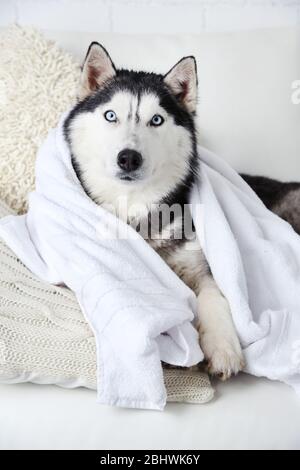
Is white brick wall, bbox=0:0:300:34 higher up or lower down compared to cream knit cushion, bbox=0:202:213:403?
higher up

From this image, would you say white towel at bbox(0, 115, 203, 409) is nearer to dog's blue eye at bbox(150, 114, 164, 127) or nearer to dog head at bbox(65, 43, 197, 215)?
dog head at bbox(65, 43, 197, 215)

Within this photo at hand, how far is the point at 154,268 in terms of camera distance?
4.30ft

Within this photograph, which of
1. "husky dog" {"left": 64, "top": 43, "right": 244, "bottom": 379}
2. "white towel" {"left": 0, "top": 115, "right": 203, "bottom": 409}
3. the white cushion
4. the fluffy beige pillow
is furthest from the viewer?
the white cushion

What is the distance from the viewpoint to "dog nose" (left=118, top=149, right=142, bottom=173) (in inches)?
49.5

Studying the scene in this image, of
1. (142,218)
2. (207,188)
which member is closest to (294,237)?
(207,188)

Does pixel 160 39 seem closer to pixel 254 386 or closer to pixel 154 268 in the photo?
pixel 154 268

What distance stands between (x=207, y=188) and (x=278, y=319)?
1.28ft

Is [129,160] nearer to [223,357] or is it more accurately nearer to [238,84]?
[223,357]

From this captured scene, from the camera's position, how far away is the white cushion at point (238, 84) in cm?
185

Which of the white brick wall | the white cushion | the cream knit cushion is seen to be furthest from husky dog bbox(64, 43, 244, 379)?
the white brick wall

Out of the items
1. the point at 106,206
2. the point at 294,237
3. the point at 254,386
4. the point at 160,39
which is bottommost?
the point at 254,386

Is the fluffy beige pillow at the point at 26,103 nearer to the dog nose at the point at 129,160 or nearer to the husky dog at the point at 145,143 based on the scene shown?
the husky dog at the point at 145,143

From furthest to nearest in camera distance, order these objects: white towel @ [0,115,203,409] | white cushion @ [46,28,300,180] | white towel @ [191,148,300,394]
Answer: white cushion @ [46,28,300,180], white towel @ [191,148,300,394], white towel @ [0,115,203,409]

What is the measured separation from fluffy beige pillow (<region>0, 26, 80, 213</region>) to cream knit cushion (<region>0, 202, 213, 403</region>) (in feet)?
1.68
